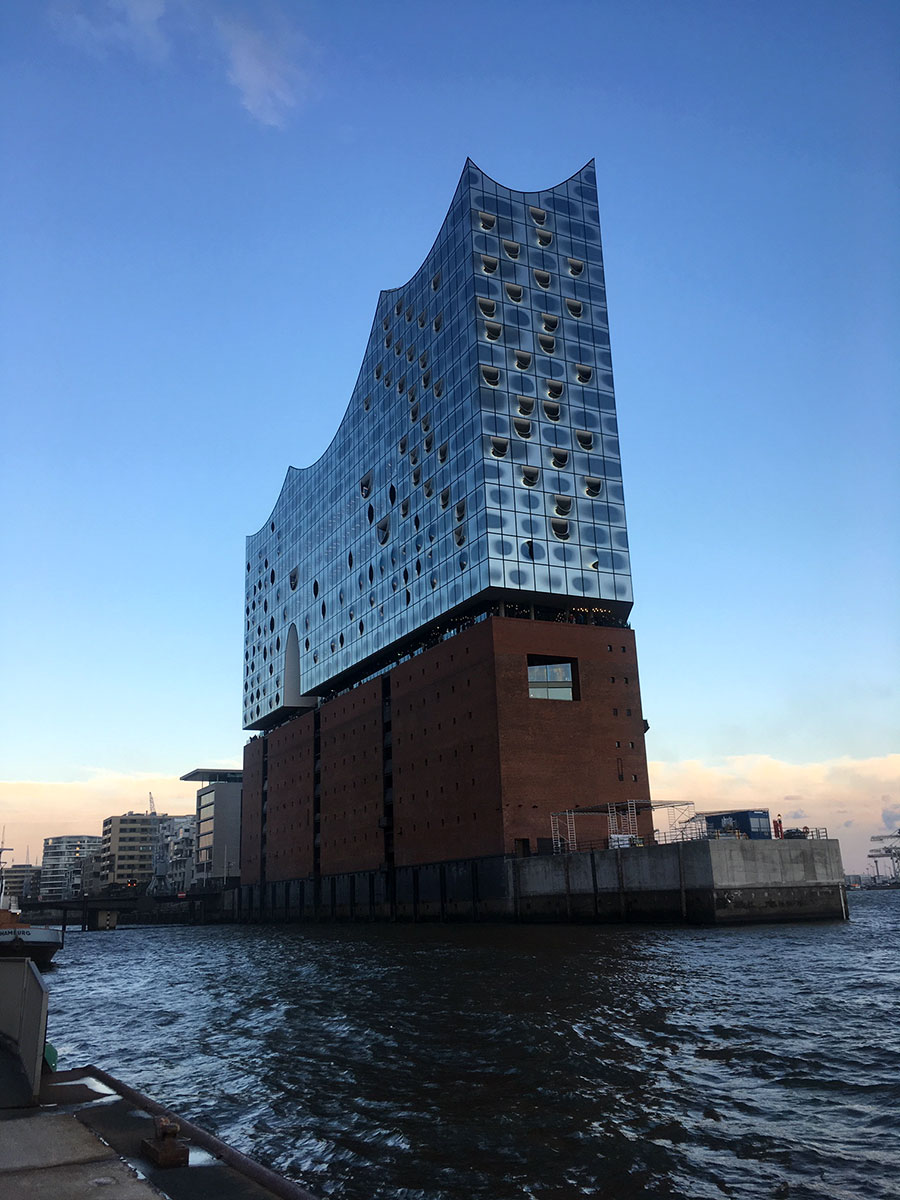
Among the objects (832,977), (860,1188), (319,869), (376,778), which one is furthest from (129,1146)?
(319,869)

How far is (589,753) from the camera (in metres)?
74.3

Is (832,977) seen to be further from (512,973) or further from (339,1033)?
(339,1033)

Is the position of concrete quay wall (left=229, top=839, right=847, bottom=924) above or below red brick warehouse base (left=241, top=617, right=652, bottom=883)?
below

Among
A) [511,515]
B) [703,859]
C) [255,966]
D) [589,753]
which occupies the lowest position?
[255,966]

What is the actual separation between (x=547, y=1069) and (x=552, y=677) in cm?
5807

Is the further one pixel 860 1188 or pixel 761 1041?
pixel 761 1041

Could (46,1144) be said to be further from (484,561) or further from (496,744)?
(484,561)

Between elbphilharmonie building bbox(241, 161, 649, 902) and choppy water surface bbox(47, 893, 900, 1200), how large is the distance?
3450 cm

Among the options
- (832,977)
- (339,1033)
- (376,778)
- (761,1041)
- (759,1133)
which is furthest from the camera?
(376,778)

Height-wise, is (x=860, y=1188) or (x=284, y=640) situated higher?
(x=284, y=640)

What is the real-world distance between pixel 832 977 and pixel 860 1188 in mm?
20470

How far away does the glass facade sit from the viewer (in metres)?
78.0

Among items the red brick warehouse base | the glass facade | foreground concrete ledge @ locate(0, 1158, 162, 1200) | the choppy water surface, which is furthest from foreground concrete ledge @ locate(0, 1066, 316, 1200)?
the glass facade

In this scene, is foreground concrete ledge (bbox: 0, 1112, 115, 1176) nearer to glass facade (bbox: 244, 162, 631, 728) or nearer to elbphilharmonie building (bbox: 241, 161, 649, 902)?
elbphilharmonie building (bbox: 241, 161, 649, 902)
